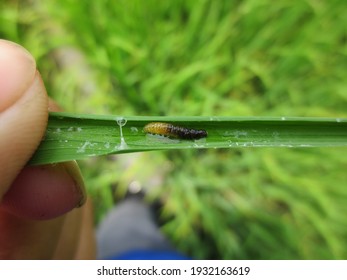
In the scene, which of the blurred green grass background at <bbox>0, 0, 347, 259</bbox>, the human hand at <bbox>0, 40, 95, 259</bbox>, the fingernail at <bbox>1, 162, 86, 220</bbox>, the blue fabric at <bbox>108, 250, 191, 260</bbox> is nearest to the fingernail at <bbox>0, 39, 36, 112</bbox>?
the human hand at <bbox>0, 40, 95, 259</bbox>

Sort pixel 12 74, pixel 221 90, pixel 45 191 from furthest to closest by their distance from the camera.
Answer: pixel 221 90 → pixel 45 191 → pixel 12 74

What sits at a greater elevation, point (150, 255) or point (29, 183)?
point (29, 183)

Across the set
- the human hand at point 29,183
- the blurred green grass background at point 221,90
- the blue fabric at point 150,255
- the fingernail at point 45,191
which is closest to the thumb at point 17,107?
the human hand at point 29,183

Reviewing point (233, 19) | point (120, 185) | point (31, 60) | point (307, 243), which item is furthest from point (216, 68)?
point (31, 60)

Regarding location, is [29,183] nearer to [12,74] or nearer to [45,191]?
[45,191]

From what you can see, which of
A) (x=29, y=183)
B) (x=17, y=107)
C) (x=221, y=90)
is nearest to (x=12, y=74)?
(x=17, y=107)

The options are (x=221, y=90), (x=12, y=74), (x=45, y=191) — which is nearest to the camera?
(x=12, y=74)
